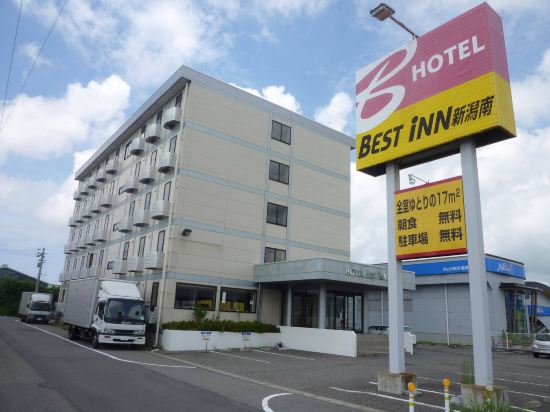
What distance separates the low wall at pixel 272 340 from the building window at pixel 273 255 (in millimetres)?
4815

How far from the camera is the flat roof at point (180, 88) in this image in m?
28.3

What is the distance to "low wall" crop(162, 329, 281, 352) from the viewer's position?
2308 cm

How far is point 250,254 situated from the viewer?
29.3 meters

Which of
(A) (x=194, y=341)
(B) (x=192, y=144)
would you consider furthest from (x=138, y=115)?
(A) (x=194, y=341)

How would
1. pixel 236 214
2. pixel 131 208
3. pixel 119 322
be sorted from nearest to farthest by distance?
1. pixel 119 322
2. pixel 236 214
3. pixel 131 208

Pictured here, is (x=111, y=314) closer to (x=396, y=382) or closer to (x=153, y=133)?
(x=153, y=133)

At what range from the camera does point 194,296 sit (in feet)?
86.9

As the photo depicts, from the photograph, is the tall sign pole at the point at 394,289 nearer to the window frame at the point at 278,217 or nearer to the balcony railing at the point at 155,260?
the balcony railing at the point at 155,260

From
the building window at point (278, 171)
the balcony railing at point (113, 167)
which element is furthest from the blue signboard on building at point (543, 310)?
the balcony railing at point (113, 167)

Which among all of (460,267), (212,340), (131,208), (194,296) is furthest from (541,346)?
(131,208)

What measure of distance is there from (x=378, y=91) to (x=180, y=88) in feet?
58.3

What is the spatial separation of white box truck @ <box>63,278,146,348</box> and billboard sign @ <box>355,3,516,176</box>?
14865 millimetres

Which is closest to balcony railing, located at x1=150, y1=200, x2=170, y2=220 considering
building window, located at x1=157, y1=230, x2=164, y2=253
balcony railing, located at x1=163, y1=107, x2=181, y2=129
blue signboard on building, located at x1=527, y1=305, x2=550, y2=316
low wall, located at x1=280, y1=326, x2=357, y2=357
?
building window, located at x1=157, y1=230, x2=164, y2=253

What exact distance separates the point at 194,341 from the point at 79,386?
12736 mm
